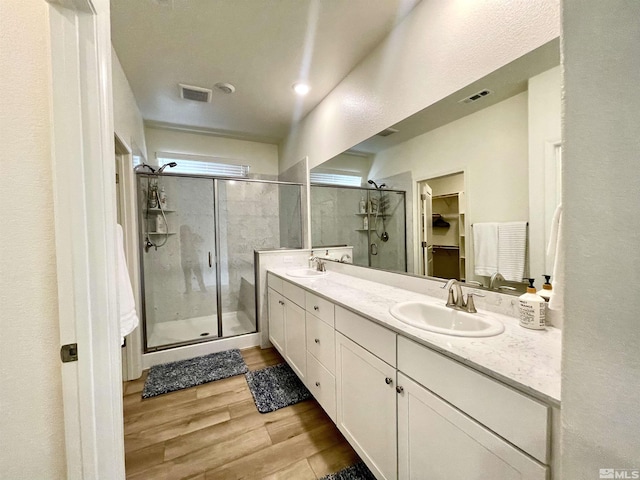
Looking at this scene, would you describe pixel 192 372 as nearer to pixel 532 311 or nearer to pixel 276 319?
pixel 276 319

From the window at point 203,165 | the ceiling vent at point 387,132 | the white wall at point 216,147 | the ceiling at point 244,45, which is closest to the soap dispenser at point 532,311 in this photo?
the ceiling vent at point 387,132

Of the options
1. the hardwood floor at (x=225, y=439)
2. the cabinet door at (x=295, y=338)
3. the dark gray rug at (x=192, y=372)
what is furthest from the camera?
the dark gray rug at (x=192, y=372)

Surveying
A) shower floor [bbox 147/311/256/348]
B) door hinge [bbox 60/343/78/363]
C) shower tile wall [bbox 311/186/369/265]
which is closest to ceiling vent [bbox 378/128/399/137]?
shower tile wall [bbox 311/186/369/265]

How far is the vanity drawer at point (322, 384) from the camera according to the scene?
1.47 m

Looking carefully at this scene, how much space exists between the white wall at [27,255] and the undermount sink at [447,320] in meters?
1.17

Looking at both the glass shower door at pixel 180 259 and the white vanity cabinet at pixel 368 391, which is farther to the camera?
the glass shower door at pixel 180 259

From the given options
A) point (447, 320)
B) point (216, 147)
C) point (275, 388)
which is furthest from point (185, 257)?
point (447, 320)

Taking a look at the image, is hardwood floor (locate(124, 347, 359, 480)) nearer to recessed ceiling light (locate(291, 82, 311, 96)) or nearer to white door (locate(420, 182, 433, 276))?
white door (locate(420, 182, 433, 276))

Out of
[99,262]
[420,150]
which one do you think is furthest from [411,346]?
[420,150]

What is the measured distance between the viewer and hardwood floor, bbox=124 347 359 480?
1338 mm

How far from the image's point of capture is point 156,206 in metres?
2.84

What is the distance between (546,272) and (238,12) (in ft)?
7.29

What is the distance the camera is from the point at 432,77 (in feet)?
4.75

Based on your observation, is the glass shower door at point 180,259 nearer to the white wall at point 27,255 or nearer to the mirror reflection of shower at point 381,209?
the mirror reflection of shower at point 381,209
